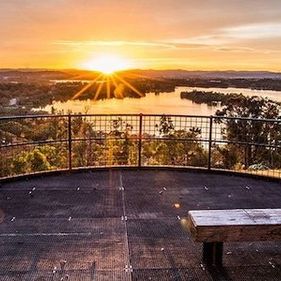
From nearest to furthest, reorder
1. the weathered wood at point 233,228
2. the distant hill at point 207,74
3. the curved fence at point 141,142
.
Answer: the weathered wood at point 233,228
the curved fence at point 141,142
the distant hill at point 207,74

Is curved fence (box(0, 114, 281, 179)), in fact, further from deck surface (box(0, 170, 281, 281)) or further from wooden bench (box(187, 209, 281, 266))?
wooden bench (box(187, 209, 281, 266))

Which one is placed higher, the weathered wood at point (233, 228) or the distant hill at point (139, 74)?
the distant hill at point (139, 74)

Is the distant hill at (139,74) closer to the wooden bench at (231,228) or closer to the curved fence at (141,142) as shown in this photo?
Answer: the curved fence at (141,142)

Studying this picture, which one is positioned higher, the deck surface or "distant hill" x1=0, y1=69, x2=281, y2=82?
"distant hill" x1=0, y1=69, x2=281, y2=82

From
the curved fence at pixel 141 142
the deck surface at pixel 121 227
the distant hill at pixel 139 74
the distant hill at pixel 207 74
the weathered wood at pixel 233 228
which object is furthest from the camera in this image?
the distant hill at pixel 139 74

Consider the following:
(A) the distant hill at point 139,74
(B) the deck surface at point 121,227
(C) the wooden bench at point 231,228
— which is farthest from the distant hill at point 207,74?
(C) the wooden bench at point 231,228

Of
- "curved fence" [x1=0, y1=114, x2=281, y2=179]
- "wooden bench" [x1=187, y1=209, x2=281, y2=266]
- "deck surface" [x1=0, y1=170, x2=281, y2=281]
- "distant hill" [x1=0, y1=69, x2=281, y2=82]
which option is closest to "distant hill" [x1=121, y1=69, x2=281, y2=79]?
"distant hill" [x1=0, y1=69, x2=281, y2=82]

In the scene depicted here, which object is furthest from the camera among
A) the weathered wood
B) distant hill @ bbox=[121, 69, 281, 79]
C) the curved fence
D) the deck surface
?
distant hill @ bbox=[121, 69, 281, 79]

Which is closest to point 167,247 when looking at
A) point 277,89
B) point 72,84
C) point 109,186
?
point 109,186

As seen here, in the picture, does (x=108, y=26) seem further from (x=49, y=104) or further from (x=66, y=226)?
(x=49, y=104)
